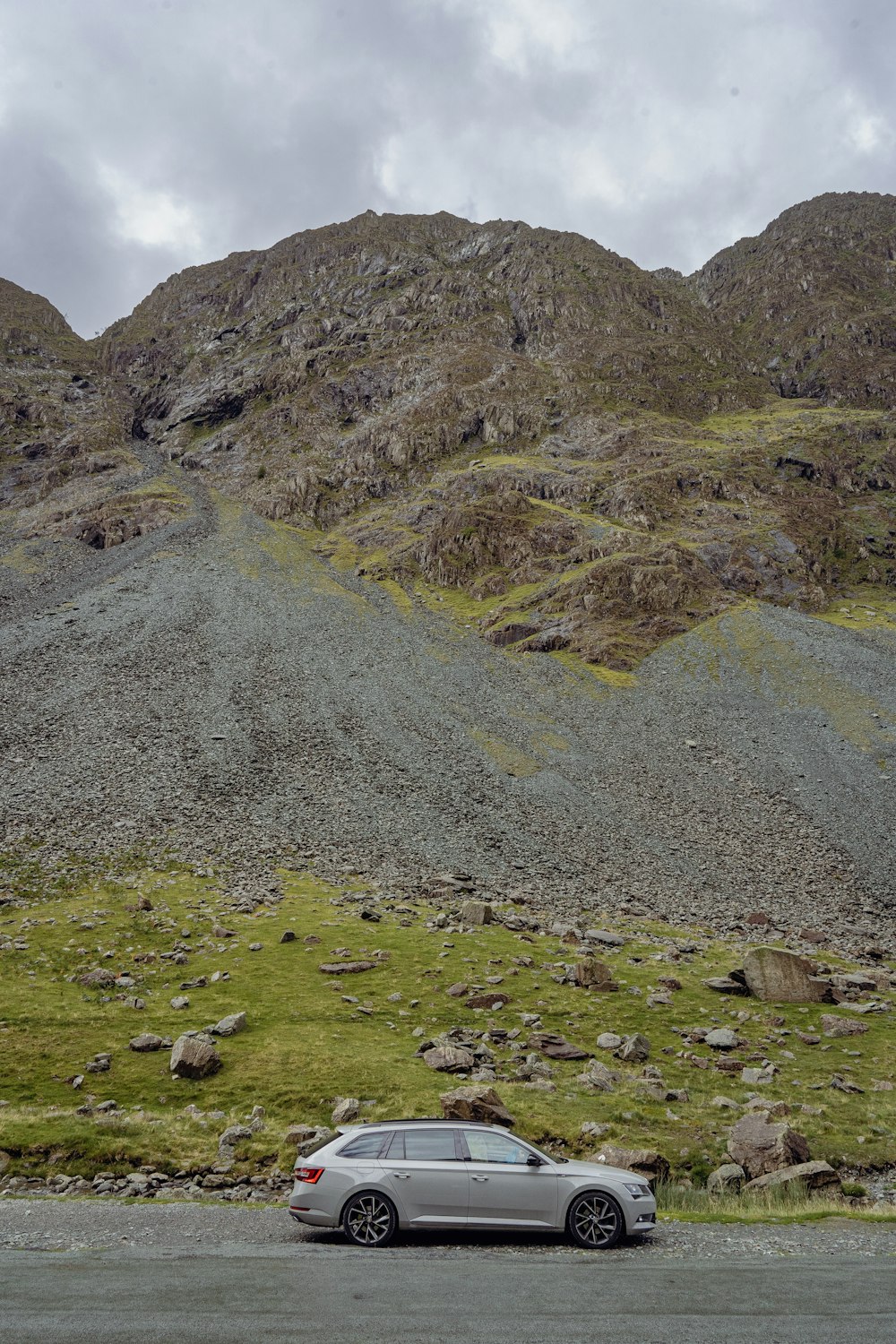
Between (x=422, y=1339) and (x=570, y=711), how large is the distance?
7047 centimetres

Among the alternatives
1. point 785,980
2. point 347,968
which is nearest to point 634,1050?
point 785,980

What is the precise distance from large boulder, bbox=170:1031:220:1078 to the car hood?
507 inches

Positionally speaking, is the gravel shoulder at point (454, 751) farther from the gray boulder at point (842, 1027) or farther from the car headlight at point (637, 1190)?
the car headlight at point (637, 1190)

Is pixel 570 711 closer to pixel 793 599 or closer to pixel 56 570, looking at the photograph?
pixel 793 599

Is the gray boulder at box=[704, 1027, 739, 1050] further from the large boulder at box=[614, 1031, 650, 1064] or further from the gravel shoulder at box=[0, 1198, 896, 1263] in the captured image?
the gravel shoulder at box=[0, 1198, 896, 1263]

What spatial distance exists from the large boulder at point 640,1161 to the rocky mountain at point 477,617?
2878cm

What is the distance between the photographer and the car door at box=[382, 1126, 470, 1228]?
517 inches

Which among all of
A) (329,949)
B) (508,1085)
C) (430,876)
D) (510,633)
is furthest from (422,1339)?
(510,633)

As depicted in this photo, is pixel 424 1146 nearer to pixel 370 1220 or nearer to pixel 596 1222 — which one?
pixel 370 1220

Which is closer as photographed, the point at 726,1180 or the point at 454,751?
the point at 726,1180

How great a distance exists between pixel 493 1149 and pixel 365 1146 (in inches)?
90.7

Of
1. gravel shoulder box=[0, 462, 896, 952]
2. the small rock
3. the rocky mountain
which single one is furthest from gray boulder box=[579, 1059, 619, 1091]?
the rocky mountain

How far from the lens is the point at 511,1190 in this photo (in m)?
13.3

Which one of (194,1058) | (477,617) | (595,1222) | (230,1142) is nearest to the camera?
(595,1222)
